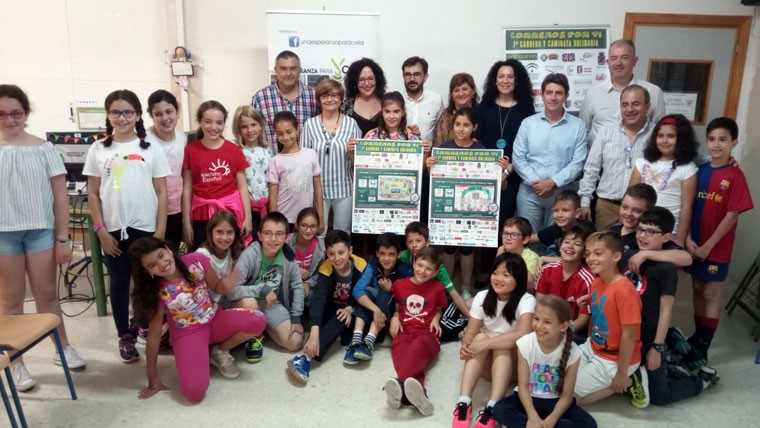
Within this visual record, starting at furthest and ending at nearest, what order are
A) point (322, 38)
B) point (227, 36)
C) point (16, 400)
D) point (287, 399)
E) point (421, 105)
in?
point (227, 36), point (322, 38), point (421, 105), point (287, 399), point (16, 400)

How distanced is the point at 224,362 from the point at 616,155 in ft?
9.43

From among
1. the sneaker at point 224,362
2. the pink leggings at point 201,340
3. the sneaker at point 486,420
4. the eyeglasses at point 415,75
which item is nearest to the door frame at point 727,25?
the eyeglasses at point 415,75

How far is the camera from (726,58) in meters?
4.88

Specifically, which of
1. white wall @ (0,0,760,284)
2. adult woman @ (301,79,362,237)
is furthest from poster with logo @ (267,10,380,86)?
adult woman @ (301,79,362,237)

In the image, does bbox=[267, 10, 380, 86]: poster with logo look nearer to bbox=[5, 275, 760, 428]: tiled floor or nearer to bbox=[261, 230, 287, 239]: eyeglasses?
bbox=[261, 230, 287, 239]: eyeglasses

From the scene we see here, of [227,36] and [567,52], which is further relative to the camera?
[227,36]

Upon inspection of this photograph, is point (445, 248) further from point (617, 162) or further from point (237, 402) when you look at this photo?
point (237, 402)

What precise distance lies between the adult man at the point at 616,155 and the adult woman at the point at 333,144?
1.69m

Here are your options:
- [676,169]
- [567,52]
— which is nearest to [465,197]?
[676,169]

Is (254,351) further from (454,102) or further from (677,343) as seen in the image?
(677,343)

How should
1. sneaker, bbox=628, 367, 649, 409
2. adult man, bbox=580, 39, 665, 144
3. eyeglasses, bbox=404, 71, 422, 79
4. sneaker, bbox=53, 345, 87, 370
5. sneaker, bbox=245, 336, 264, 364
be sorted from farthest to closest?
eyeglasses, bbox=404, 71, 422, 79 < adult man, bbox=580, 39, 665, 144 < sneaker, bbox=245, 336, 264, 364 < sneaker, bbox=53, 345, 87, 370 < sneaker, bbox=628, 367, 649, 409

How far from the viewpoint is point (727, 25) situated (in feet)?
15.9

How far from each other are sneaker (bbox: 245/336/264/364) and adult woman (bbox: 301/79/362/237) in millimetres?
933

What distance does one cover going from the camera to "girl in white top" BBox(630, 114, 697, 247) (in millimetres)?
3170
